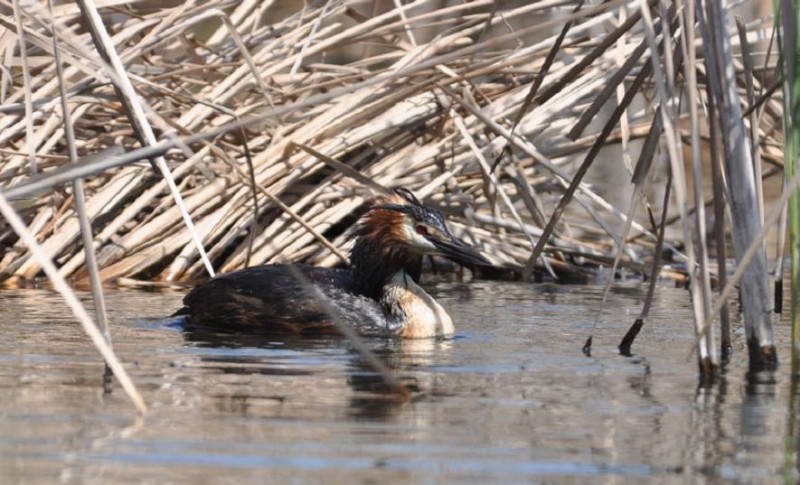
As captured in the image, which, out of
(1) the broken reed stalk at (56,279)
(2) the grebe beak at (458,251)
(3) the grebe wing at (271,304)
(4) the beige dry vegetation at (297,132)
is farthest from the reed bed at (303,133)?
(1) the broken reed stalk at (56,279)

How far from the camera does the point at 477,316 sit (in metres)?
7.71

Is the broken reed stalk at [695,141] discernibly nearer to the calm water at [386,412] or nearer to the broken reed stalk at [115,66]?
the calm water at [386,412]

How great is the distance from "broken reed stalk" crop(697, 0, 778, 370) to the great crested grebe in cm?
210

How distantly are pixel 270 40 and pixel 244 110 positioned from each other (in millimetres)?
727

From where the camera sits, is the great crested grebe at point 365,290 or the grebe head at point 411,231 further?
the grebe head at point 411,231

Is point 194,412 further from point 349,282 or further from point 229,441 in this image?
point 349,282

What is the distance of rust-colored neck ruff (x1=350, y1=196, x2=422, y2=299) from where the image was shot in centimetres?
765

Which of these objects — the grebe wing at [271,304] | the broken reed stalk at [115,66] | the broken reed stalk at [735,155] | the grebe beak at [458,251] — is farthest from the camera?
the grebe beak at [458,251]

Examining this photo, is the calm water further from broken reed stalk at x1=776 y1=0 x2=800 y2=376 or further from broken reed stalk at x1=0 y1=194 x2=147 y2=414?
broken reed stalk at x1=776 y1=0 x2=800 y2=376

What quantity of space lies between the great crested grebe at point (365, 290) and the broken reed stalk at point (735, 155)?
210 cm

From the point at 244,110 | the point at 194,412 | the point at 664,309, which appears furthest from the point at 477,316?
the point at 194,412

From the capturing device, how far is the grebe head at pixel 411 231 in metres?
7.61

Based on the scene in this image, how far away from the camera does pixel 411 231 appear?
7656mm

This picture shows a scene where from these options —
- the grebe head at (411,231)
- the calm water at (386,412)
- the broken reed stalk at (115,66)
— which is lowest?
the calm water at (386,412)
